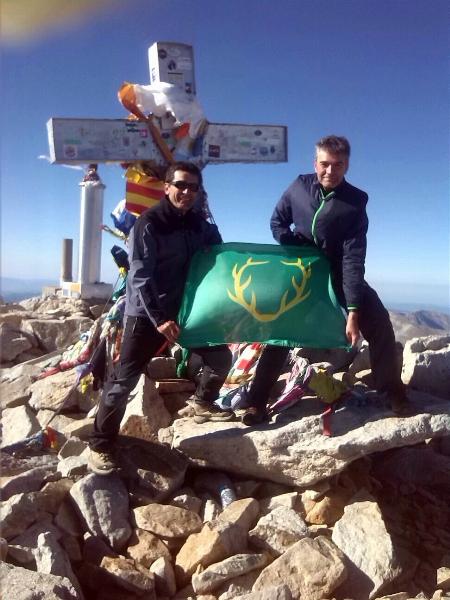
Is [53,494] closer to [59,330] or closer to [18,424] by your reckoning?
[18,424]

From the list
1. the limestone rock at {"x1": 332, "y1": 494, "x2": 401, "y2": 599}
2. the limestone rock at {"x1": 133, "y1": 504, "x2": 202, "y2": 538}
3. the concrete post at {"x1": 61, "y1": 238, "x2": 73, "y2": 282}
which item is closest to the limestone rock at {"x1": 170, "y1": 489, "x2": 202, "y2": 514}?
the limestone rock at {"x1": 133, "y1": 504, "x2": 202, "y2": 538}

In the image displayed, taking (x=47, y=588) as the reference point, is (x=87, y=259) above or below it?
above

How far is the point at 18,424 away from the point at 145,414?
5.38 feet

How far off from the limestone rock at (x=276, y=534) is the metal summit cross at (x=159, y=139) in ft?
14.4

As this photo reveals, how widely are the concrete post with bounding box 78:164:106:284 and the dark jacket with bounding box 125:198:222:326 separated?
394cm

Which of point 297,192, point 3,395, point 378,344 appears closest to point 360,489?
point 378,344

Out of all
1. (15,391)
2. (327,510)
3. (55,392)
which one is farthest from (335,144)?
(15,391)

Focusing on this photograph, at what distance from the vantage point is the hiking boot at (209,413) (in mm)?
5227

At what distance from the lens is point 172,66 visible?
723 cm

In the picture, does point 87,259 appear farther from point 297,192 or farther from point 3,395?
point 297,192

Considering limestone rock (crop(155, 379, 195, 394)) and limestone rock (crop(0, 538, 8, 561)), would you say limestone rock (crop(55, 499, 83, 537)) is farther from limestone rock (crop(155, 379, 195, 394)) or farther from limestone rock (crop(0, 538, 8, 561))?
limestone rock (crop(155, 379, 195, 394))

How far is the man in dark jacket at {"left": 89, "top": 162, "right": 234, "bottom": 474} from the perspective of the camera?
4.44 metres

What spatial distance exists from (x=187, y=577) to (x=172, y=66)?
5.93m

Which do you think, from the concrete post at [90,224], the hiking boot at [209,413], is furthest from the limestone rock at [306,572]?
the concrete post at [90,224]
